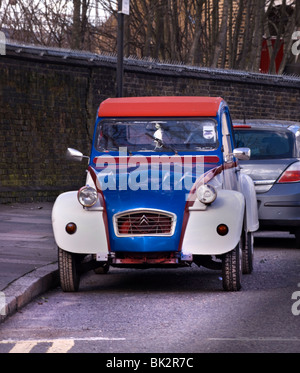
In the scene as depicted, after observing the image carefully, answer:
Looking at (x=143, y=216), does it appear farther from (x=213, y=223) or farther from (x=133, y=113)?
(x=133, y=113)

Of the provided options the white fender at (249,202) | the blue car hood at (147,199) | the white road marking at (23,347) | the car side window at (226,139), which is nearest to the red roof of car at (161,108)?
the car side window at (226,139)

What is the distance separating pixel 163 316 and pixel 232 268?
144 centimetres

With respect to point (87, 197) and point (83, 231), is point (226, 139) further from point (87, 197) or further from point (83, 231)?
point (83, 231)

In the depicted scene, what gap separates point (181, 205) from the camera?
30.6 ft

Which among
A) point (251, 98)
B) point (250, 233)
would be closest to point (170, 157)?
point (250, 233)

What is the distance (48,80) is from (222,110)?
436 inches

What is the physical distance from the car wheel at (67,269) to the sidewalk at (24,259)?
243 mm

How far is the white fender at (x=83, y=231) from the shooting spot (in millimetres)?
9391

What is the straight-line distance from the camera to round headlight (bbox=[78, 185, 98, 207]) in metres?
9.38

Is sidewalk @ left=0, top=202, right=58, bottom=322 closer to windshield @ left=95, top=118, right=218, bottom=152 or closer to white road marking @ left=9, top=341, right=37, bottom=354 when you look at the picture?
white road marking @ left=9, top=341, right=37, bottom=354

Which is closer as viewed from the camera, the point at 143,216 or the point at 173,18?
the point at 143,216

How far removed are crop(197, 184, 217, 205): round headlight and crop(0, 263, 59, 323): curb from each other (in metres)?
1.83

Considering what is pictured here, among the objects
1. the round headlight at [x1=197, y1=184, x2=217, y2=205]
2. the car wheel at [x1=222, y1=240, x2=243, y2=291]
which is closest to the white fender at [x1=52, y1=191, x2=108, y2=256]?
the round headlight at [x1=197, y1=184, x2=217, y2=205]

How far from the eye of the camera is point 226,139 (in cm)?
1079
